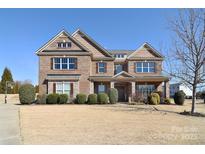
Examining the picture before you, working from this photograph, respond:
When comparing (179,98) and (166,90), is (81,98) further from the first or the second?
(166,90)

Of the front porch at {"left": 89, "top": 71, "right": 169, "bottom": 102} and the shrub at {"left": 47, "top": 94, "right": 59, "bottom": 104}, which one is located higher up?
the front porch at {"left": 89, "top": 71, "right": 169, "bottom": 102}

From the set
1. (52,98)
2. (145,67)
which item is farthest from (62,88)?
(145,67)

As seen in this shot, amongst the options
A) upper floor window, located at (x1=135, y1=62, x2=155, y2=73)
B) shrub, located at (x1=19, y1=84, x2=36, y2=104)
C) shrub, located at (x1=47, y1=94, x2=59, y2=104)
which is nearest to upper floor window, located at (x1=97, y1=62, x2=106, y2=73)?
upper floor window, located at (x1=135, y1=62, x2=155, y2=73)

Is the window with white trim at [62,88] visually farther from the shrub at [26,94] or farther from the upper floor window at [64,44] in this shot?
the upper floor window at [64,44]

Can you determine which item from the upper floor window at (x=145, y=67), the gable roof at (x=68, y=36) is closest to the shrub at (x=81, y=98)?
the gable roof at (x=68, y=36)

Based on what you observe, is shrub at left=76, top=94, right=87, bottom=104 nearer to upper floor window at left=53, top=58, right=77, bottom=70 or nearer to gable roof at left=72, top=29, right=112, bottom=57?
upper floor window at left=53, top=58, right=77, bottom=70

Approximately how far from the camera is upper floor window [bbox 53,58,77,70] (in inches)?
1483

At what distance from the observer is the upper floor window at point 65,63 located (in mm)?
37656

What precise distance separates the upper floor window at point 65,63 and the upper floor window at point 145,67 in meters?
8.62

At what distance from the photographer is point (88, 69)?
3791 cm

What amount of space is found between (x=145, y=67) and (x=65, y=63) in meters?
10.7
